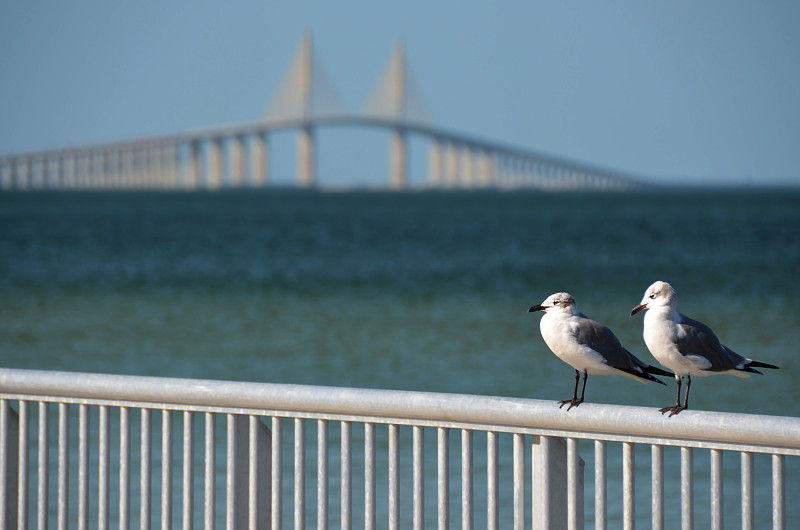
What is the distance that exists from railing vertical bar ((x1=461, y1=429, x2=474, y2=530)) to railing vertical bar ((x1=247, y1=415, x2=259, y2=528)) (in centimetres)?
44

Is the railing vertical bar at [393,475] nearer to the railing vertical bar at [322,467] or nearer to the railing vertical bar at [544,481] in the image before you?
the railing vertical bar at [322,467]

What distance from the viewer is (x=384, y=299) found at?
2989 cm

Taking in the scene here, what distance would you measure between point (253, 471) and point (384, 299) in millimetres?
27170

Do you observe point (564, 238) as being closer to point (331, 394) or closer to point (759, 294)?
point (759, 294)

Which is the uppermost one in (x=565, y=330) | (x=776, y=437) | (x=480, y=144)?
(x=480, y=144)

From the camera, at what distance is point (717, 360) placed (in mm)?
2510

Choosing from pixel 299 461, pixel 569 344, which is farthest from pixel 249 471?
pixel 569 344

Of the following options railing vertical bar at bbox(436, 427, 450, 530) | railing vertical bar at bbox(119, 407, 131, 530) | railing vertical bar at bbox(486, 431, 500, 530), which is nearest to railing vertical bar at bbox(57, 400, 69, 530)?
railing vertical bar at bbox(119, 407, 131, 530)

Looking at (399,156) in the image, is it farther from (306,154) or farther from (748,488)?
(748,488)

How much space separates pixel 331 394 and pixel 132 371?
48.1 ft

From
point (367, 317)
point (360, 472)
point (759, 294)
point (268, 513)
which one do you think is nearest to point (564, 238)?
point (759, 294)

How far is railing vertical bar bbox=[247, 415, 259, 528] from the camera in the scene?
107 inches

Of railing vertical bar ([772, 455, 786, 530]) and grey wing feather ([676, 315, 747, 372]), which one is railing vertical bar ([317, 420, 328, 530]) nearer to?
grey wing feather ([676, 315, 747, 372])

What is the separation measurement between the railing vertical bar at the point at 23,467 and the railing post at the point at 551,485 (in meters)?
1.19
